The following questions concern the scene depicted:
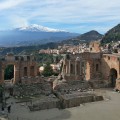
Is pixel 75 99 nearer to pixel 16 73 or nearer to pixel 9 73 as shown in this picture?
pixel 16 73

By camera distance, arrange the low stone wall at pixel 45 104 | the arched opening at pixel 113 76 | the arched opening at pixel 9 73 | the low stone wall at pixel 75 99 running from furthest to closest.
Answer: the arched opening at pixel 9 73, the arched opening at pixel 113 76, the low stone wall at pixel 75 99, the low stone wall at pixel 45 104

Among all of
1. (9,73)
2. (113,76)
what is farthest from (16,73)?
(113,76)

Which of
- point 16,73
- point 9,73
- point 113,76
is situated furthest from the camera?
point 9,73

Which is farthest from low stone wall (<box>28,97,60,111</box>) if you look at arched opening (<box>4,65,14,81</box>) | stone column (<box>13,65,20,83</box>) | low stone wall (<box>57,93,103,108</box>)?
arched opening (<box>4,65,14,81</box>)

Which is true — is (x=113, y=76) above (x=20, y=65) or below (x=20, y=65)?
below

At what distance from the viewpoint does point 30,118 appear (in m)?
28.2

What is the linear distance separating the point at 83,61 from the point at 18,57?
31.5ft

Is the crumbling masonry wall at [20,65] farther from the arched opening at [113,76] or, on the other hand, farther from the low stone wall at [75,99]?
the arched opening at [113,76]

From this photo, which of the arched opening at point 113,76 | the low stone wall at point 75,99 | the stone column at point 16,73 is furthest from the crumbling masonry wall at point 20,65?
the arched opening at point 113,76

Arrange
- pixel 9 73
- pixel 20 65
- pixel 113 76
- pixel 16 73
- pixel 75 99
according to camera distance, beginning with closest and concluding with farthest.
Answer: pixel 75 99 → pixel 16 73 → pixel 20 65 → pixel 113 76 → pixel 9 73

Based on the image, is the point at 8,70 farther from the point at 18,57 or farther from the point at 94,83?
the point at 94,83

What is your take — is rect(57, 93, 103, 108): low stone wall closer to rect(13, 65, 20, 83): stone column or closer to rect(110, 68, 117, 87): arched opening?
rect(13, 65, 20, 83): stone column

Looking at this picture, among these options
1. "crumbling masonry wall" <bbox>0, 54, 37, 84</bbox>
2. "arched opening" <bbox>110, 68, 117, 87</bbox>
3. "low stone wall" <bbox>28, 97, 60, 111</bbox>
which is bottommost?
"low stone wall" <bbox>28, 97, 60, 111</bbox>

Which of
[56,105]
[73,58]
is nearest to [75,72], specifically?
[73,58]
